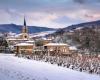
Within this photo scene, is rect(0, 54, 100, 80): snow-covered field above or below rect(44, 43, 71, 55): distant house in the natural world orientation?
below

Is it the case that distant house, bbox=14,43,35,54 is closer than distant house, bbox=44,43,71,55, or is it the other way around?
distant house, bbox=44,43,71,55

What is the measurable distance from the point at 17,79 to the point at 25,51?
8014 centimetres

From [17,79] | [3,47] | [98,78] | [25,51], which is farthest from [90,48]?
[17,79]

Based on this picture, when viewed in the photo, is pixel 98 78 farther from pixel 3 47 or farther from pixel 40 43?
pixel 40 43

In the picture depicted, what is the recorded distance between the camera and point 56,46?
4611 inches

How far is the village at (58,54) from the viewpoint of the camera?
190 ft

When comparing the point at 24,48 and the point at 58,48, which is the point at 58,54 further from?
the point at 24,48

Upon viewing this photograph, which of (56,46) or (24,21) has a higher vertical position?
→ (24,21)

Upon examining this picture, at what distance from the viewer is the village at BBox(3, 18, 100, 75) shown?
57.9 metres

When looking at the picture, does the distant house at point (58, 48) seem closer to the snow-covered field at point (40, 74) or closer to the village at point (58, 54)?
the village at point (58, 54)

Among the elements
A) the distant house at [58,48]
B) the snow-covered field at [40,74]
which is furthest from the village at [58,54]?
the snow-covered field at [40,74]

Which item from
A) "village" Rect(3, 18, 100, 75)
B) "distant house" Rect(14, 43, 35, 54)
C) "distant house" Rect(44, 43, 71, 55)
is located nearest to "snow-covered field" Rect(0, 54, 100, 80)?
"village" Rect(3, 18, 100, 75)

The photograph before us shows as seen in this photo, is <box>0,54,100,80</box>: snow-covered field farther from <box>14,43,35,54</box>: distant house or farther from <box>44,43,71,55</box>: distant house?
<box>14,43,35,54</box>: distant house

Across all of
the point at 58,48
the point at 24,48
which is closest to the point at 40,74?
the point at 58,48
